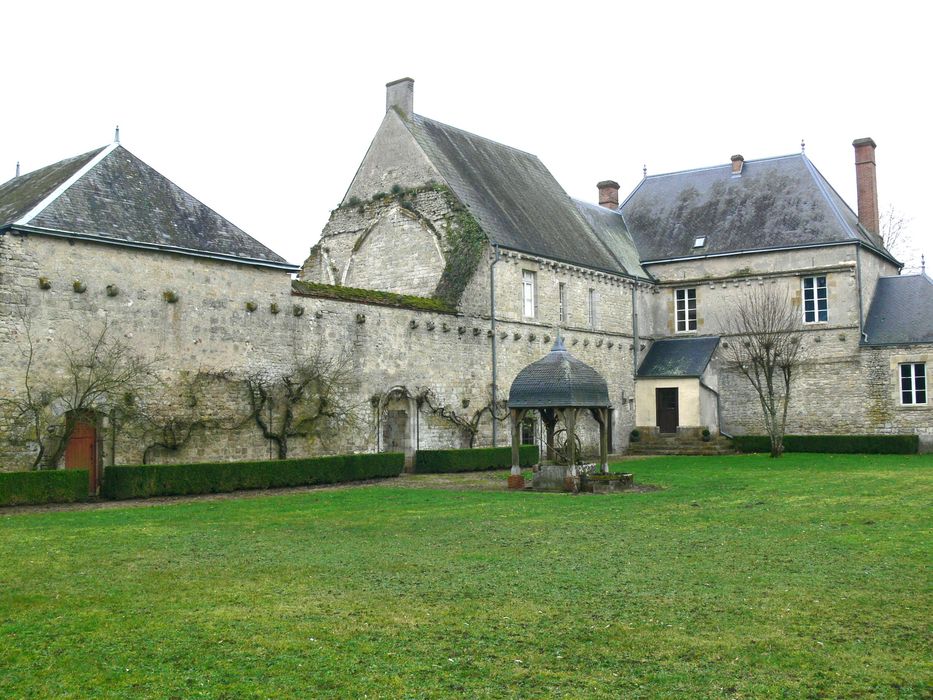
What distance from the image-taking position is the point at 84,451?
61.6ft

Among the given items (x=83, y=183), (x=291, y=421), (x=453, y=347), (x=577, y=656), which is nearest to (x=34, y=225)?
(x=83, y=183)

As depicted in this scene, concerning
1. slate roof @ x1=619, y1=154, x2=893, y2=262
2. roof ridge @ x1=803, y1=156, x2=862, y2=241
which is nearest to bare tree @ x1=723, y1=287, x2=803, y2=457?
slate roof @ x1=619, y1=154, x2=893, y2=262

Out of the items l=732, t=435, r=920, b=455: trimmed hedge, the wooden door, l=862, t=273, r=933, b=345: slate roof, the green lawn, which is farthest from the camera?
the wooden door

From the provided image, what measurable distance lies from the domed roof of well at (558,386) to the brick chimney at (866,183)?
2116 cm

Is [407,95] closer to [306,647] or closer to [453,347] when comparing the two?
[453,347]

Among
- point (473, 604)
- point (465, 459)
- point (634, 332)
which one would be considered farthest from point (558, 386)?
point (634, 332)

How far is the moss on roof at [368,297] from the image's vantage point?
75.4 ft

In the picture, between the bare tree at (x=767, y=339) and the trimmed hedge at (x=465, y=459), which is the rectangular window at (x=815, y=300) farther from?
the trimmed hedge at (x=465, y=459)

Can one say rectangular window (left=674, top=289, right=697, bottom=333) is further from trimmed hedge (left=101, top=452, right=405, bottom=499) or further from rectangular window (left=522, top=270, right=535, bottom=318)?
trimmed hedge (left=101, top=452, right=405, bottom=499)

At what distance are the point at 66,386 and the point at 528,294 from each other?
Answer: 1541cm

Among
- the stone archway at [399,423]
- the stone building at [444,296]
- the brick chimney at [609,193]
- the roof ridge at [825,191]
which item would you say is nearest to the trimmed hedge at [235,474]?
the stone building at [444,296]

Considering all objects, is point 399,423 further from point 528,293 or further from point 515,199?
point 515,199

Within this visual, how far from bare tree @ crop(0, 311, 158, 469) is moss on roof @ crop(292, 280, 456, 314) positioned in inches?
192

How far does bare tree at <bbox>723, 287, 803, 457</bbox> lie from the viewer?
3241 centimetres
